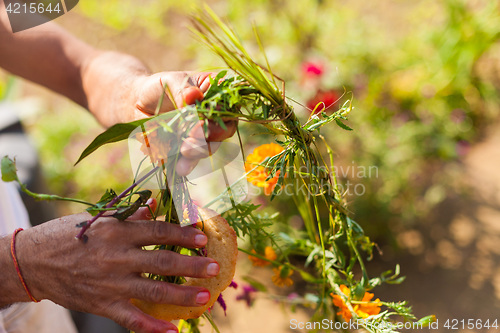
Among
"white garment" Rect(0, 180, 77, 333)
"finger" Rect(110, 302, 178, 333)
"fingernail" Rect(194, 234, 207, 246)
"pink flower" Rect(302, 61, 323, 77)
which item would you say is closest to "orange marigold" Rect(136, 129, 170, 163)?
"fingernail" Rect(194, 234, 207, 246)

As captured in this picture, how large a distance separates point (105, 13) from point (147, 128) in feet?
10.8

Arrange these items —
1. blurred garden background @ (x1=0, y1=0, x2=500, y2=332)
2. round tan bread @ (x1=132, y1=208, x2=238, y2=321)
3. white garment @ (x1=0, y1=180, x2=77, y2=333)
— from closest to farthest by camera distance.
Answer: round tan bread @ (x1=132, y1=208, x2=238, y2=321), white garment @ (x1=0, y1=180, x2=77, y2=333), blurred garden background @ (x1=0, y1=0, x2=500, y2=332)

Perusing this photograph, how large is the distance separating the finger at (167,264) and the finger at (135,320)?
60mm

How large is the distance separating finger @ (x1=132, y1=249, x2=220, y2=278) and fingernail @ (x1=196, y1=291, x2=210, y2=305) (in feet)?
0.11

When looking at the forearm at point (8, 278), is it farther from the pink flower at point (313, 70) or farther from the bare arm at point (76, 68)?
the pink flower at point (313, 70)

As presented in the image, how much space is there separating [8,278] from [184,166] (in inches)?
13.9

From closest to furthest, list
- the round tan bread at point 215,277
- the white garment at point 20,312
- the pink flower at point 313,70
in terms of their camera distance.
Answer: the round tan bread at point 215,277 < the white garment at point 20,312 < the pink flower at point 313,70

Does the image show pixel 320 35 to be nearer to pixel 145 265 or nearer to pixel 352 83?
pixel 352 83

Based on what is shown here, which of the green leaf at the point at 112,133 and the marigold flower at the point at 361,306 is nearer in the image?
the green leaf at the point at 112,133

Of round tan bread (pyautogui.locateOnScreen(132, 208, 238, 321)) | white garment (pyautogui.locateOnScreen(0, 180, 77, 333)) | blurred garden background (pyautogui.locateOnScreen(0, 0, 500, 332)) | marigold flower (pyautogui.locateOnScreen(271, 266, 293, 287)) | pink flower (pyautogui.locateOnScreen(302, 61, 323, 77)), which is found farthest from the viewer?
pink flower (pyautogui.locateOnScreen(302, 61, 323, 77))

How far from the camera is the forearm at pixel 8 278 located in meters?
0.63

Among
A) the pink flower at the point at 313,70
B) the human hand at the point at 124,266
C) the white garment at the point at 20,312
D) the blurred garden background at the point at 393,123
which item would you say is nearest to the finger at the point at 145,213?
the human hand at the point at 124,266

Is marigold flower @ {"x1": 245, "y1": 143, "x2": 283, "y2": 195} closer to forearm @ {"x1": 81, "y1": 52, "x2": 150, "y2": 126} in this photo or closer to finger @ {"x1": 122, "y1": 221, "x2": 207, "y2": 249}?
finger @ {"x1": 122, "y1": 221, "x2": 207, "y2": 249}

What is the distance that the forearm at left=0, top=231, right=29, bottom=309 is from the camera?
0.63 meters
